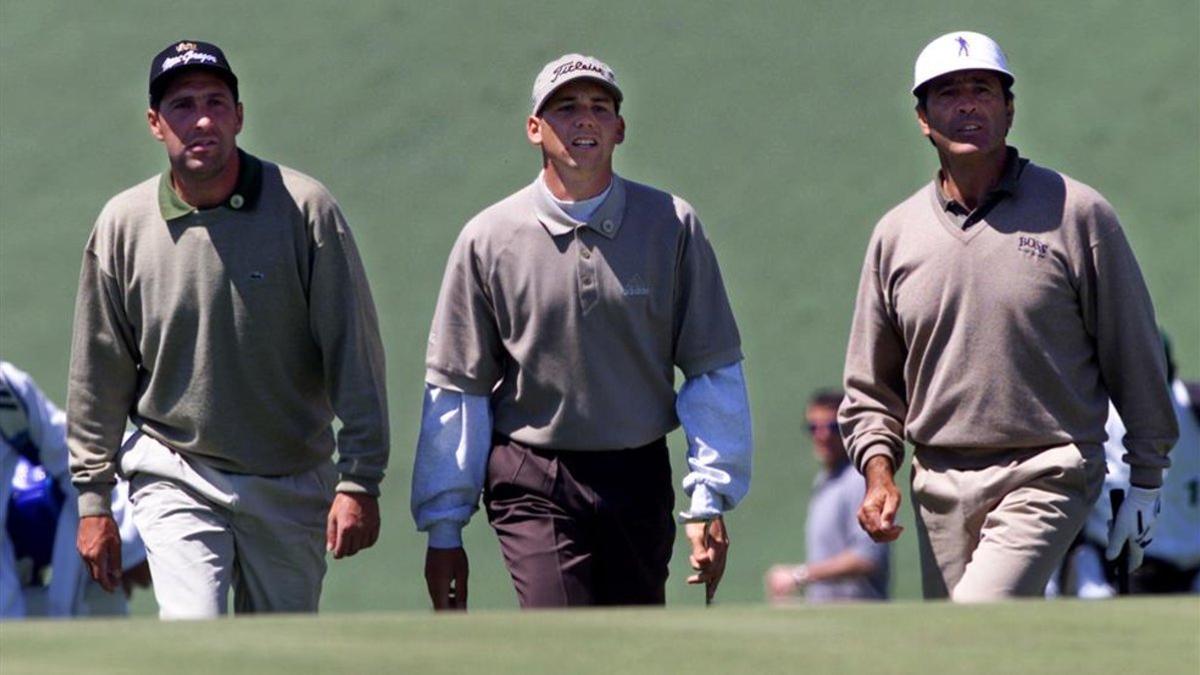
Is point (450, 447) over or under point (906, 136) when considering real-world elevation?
under

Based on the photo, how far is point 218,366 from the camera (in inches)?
210

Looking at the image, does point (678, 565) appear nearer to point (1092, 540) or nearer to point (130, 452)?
point (1092, 540)

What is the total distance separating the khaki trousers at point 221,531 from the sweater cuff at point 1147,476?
1.80 metres

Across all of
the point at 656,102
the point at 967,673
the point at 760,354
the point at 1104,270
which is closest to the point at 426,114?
the point at 656,102

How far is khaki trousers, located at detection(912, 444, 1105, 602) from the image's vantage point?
5.22 meters

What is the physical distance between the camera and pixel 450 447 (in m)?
5.40

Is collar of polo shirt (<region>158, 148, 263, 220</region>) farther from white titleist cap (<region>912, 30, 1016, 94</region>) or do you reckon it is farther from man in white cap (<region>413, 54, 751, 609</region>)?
white titleist cap (<region>912, 30, 1016, 94</region>)

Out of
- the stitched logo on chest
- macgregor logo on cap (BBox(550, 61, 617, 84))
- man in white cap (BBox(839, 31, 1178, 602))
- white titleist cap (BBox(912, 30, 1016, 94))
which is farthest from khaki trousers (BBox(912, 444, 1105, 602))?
macgregor logo on cap (BBox(550, 61, 617, 84))

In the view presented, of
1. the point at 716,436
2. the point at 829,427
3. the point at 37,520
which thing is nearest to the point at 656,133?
the point at 829,427

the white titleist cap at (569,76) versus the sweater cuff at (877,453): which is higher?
the white titleist cap at (569,76)

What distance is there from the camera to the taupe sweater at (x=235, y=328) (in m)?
5.29

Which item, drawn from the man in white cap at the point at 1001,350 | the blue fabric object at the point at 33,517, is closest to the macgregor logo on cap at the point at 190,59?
the man in white cap at the point at 1001,350

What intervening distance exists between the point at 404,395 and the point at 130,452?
3008 millimetres

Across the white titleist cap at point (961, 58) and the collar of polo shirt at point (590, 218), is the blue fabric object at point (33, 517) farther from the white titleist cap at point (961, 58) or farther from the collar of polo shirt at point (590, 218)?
the white titleist cap at point (961, 58)
